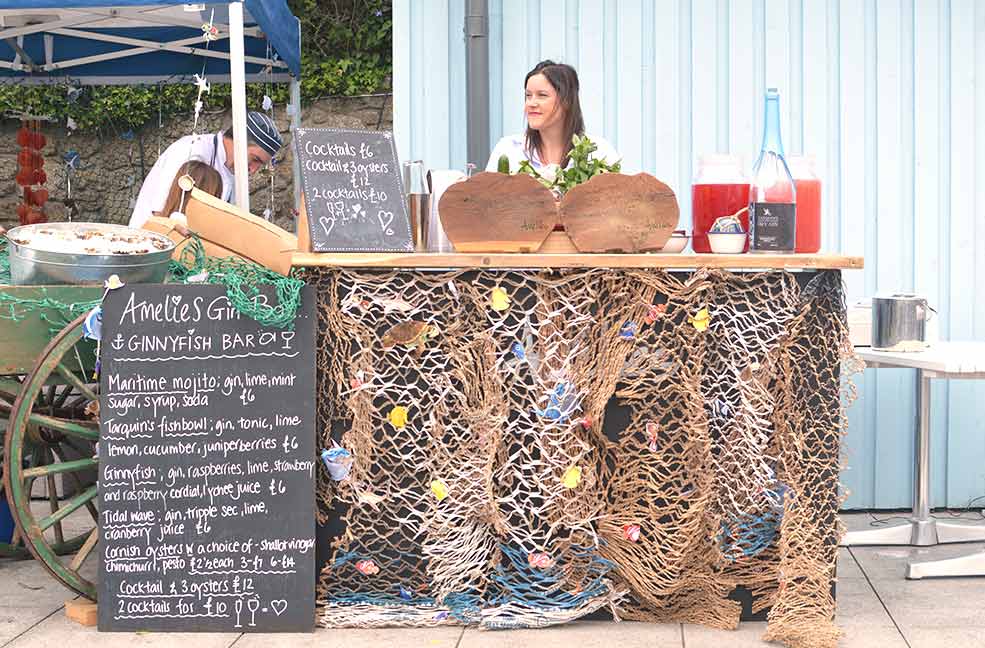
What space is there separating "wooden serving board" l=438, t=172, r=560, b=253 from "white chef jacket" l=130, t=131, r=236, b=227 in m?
1.78

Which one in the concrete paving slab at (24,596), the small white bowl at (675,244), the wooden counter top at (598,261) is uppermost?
the small white bowl at (675,244)

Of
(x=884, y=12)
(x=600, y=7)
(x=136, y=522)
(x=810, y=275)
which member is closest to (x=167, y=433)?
(x=136, y=522)

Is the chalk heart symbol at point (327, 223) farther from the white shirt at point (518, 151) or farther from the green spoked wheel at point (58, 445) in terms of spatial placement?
the white shirt at point (518, 151)

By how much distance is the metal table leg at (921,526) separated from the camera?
159 inches

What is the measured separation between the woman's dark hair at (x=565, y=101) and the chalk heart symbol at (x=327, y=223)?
1.04 m

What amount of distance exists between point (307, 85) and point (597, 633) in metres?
5.72

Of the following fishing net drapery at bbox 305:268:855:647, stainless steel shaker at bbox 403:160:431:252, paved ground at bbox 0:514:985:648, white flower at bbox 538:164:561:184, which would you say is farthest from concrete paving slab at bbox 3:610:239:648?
white flower at bbox 538:164:561:184

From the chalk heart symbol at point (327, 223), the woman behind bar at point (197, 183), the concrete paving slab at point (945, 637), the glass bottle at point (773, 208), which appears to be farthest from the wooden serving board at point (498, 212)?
the woman behind bar at point (197, 183)

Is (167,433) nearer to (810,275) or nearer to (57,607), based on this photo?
(57,607)

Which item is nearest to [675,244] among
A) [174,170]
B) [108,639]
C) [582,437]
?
[582,437]

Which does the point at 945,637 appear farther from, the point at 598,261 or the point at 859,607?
the point at 598,261

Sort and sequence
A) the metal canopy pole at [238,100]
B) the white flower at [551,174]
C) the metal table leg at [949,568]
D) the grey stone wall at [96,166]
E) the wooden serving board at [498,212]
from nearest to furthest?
1. the wooden serving board at [498,212]
2. the white flower at [551,174]
3. the metal table leg at [949,568]
4. the metal canopy pole at [238,100]
5. the grey stone wall at [96,166]

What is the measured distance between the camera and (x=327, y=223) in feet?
10.5

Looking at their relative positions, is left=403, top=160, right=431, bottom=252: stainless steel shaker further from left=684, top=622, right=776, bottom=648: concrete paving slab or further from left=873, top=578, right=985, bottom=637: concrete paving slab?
left=873, top=578, right=985, bottom=637: concrete paving slab
